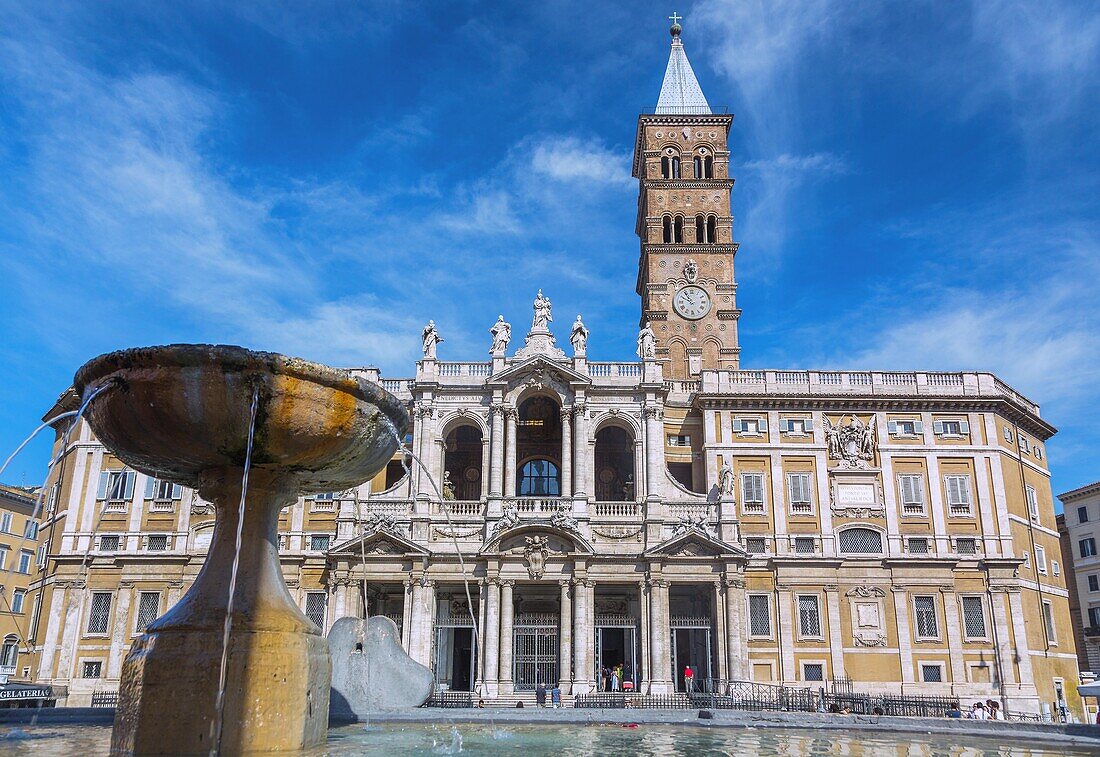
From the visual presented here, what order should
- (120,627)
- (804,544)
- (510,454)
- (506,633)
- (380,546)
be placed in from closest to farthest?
(506,633)
(380,546)
(510,454)
(120,627)
(804,544)

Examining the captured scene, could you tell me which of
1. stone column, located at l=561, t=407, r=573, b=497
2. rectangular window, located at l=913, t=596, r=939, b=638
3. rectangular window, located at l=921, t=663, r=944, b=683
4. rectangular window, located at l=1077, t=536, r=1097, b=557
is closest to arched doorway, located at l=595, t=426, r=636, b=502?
stone column, located at l=561, t=407, r=573, b=497

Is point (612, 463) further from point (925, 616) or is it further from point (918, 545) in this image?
point (925, 616)

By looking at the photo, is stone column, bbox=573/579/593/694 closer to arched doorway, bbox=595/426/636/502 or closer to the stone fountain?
arched doorway, bbox=595/426/636/502

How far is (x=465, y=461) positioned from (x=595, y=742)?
28066 millimetres

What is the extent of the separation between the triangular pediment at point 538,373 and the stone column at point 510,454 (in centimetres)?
132

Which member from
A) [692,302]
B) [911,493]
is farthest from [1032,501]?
[692,302]

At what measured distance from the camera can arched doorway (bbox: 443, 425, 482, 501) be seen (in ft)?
138

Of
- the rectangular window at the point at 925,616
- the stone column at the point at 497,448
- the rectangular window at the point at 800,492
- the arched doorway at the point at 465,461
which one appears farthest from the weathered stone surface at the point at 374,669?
the rectangular window at the point at 925,616

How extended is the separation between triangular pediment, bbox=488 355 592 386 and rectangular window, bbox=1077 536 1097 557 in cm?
3636

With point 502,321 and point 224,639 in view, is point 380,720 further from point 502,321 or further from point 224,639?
point 502,321

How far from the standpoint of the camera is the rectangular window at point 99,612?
39.6 meters

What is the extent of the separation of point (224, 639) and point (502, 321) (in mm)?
30773

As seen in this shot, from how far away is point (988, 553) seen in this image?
1550 inches

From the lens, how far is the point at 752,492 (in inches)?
1585
